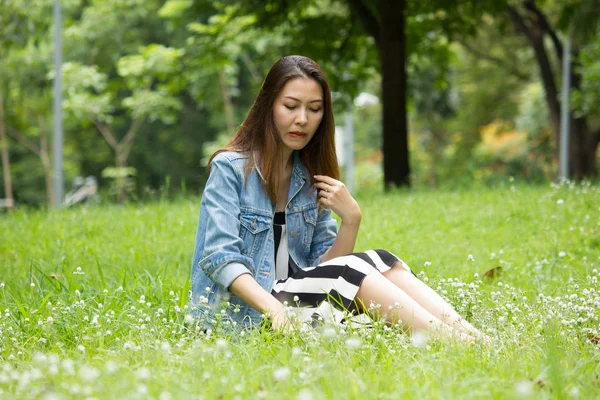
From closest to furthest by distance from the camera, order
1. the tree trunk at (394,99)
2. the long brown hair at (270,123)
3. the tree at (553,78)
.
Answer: the long brown hair at (270,123), the tree trunk at (394,99), the tree at (553,78)

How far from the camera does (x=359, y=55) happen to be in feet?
44.4

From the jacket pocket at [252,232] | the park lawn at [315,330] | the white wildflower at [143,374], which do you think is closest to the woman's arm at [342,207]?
the jacket pocket at [252,232]

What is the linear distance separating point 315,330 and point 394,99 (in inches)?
325

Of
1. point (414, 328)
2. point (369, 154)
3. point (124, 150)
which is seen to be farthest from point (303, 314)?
point (369, 154)

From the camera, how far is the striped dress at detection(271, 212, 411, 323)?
3324 millimetres

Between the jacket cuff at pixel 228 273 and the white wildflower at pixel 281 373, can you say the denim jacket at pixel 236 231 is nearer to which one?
the jacket cuff at pixel 228 273

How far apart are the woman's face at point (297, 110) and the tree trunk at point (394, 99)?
7237 mm

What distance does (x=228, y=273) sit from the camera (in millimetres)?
3291

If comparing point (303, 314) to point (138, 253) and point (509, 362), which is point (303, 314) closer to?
point (509, 362)

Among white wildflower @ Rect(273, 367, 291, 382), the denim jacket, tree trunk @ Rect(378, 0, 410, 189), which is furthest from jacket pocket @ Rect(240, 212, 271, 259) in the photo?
tree trunk @ Rect(378, 0, 410, 189)

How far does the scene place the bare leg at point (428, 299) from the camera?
325cm

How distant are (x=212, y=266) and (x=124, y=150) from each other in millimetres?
27710

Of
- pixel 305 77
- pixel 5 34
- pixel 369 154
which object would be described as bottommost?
pixel 369 154

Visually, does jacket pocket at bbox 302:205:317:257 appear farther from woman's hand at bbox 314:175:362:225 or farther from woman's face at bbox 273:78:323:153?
woman's face at bbox 273:78:323:153
